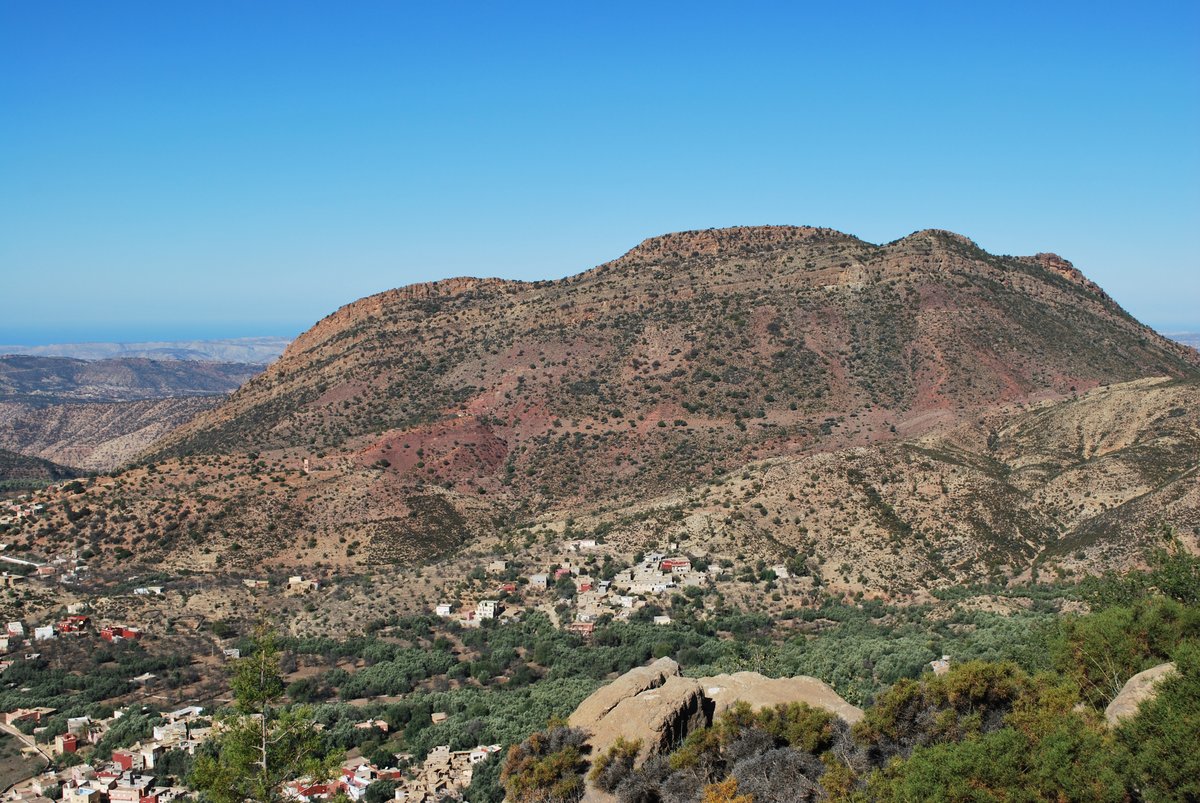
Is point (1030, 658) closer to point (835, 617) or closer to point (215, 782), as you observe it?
point (835, 617)

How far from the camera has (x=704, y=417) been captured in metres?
74.9

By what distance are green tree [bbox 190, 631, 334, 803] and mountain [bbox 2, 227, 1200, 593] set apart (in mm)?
32218

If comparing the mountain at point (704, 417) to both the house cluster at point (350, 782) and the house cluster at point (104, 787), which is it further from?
the house cluster at point (350, 782)

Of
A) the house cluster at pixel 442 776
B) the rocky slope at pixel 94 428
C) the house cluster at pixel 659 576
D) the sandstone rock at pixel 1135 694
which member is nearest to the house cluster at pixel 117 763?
the house cluster at pixel 442 776

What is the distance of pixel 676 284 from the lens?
96000 millimetres

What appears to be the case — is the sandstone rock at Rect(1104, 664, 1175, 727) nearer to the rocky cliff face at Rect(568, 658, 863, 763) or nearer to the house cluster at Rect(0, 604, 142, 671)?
the rocky cliff face at Rect(568, 658, 863, 763)

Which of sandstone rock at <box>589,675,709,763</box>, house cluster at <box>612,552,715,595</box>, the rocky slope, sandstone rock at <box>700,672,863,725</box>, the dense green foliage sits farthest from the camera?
→ the rocky slope

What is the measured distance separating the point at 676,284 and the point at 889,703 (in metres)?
77.6

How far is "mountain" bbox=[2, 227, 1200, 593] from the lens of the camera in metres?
53.9

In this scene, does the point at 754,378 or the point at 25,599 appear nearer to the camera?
the point at 25,599

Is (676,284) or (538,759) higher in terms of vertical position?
(676,284)

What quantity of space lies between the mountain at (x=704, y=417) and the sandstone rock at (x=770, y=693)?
2543 centimetres

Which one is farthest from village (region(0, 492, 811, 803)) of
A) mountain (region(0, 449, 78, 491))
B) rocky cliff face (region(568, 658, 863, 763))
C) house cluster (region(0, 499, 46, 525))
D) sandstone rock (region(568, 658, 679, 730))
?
mountain (region(0, 449, 78, 491))

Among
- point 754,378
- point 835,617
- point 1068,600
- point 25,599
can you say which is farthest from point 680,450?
point 25,599
